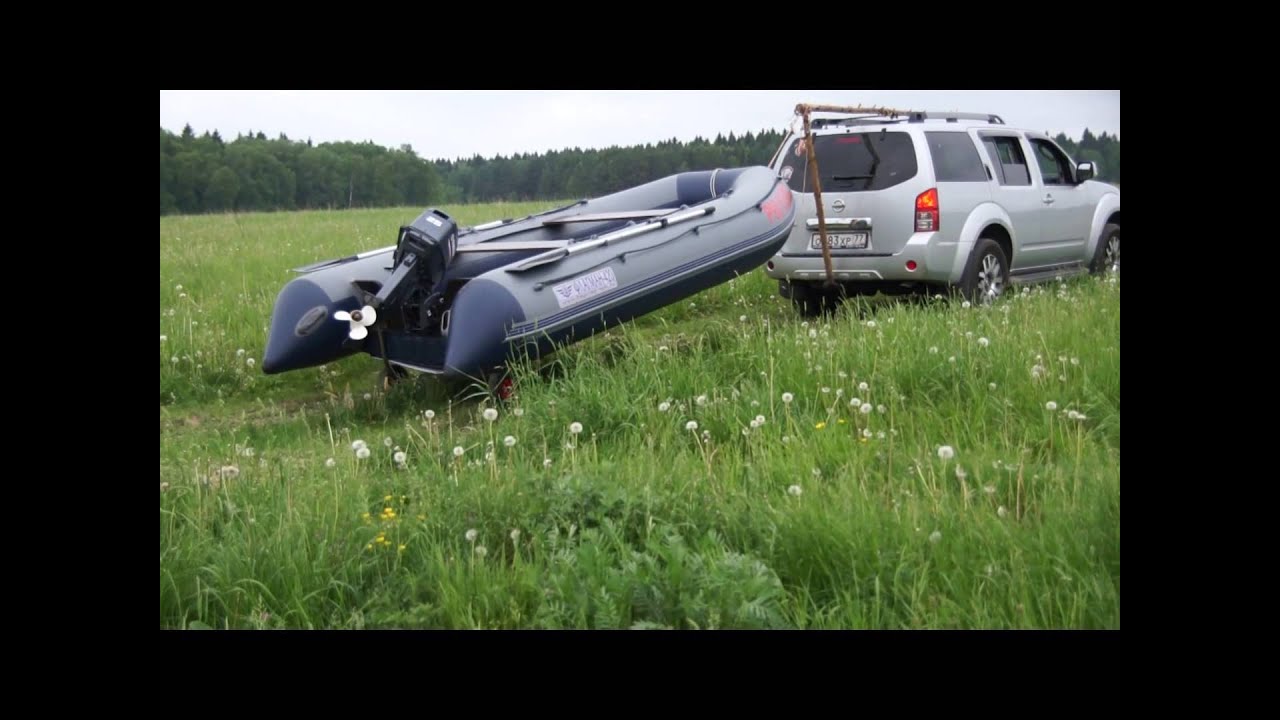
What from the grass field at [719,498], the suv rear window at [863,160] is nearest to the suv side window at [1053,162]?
the suv rear window at [863,160]

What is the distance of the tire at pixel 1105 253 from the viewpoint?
10.2 m

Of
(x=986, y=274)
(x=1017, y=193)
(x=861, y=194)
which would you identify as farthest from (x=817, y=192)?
(x=1017, y=193)

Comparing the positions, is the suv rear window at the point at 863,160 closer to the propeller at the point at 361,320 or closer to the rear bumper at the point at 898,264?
the rear bumper at the point at 898,264

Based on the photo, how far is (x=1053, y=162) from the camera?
33.2 feet

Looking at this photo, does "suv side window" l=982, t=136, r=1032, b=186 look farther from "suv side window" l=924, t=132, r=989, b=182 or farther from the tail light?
the tail light

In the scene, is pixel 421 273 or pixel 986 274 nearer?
pixel 421 273

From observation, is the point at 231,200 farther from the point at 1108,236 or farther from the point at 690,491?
the point at 690,491

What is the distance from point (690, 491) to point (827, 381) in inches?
68.8

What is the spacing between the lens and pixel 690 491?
12.6 ft

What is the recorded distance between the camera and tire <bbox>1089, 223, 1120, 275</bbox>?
33.3 ft

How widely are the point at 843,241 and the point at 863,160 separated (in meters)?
0.72

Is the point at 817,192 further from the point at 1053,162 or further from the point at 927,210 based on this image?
the point at 1053,162

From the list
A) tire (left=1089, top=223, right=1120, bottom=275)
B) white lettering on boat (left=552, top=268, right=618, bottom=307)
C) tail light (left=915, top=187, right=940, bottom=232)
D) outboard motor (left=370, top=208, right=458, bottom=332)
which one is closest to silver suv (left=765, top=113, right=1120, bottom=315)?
tail light (left=915, top=187, right=940, bottom=232)
